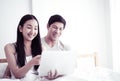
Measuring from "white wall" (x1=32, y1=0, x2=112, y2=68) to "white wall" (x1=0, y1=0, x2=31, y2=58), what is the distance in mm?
156

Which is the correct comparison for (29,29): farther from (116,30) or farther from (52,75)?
(116,30)

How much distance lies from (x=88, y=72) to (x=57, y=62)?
0.36 m

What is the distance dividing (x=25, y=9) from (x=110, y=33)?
1.10 meters

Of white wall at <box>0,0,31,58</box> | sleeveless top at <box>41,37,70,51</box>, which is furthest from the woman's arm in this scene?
white wall at <box>0,0,31,58</box>

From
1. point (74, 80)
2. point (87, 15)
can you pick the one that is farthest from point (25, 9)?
point (74, 80)

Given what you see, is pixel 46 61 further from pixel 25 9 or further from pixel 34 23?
pixel 25 9

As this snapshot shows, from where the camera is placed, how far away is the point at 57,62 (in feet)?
4.28

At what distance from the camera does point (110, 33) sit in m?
2.61

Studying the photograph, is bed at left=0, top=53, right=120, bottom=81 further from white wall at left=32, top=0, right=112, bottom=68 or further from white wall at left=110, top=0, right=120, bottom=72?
white wall at left=110, top=0, right=120, bottom=72

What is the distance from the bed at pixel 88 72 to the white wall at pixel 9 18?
232 mm

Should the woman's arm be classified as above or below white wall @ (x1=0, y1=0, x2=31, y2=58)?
below

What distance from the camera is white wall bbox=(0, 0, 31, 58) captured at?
85.4 inches

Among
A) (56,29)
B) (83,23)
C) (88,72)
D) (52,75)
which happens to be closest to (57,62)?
(52,75)

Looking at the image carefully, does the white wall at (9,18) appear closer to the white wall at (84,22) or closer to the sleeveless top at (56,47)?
the white wall at (84,22)
